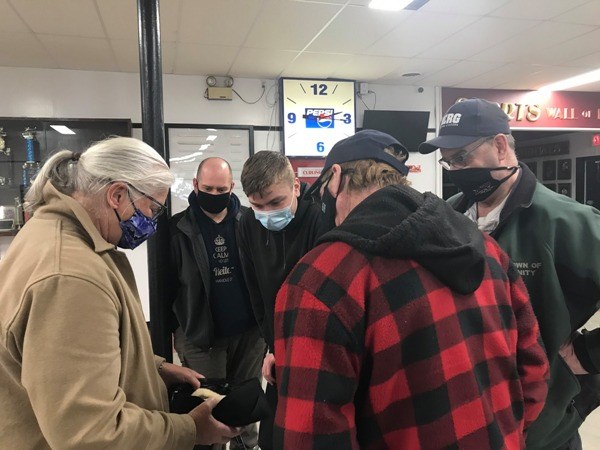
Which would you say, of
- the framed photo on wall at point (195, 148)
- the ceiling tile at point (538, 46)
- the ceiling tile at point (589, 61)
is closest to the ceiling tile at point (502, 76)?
the ceiling tile at point (538, 46)

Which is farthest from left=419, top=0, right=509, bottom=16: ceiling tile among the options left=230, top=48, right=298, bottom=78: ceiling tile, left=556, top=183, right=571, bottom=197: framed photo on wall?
left=556, top=183, right=571, bottom=197: framed photo on wall

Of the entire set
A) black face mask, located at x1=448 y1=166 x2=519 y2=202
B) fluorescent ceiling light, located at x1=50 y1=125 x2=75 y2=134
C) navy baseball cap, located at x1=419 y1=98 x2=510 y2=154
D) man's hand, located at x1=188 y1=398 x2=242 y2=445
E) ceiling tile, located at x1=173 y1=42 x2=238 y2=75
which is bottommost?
man's hand, located at x1=188 y1=398 x2=242 y2=445

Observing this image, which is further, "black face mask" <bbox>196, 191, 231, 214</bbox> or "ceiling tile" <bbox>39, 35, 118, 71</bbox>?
"ceiling tile" <bbox>39, 35, 118, 71</bbox>

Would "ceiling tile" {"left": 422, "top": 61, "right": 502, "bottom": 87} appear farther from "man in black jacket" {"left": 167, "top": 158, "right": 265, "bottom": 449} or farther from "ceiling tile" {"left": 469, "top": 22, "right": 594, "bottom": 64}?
"man in black jacket" {"left": 167, "top": 158, "right": 265, "bottom": 449}

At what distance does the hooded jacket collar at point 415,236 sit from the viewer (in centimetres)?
78

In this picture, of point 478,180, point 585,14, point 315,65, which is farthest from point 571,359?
point 315,65

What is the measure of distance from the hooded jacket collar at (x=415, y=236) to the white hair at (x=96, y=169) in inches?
Answer: 22.5

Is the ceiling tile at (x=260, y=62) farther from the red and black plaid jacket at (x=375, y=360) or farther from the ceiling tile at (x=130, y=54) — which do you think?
the red and black plaid jacket at (x=375, y=360)

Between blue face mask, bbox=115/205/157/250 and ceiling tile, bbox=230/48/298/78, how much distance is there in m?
3.27

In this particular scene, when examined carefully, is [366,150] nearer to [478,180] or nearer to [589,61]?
[478,180]

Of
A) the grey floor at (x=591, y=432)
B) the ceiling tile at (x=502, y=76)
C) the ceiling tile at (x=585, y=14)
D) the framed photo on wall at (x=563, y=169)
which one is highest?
the ceiling tile at (x=585, y=14)

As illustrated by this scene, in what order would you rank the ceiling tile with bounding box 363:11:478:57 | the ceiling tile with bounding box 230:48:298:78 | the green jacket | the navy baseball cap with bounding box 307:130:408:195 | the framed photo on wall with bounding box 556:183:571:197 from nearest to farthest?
the navy baseball cap with bounding box 307:130:408:195
the green jacket
the ceiling tile with bounding box 363:11:478:57
the ceiling tile with bounding box 230:48:298:78
the framed photo on wall with bounding box 556:183:571:197

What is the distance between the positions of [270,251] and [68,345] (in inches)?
48.5

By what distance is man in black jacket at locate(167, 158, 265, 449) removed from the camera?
219cm
